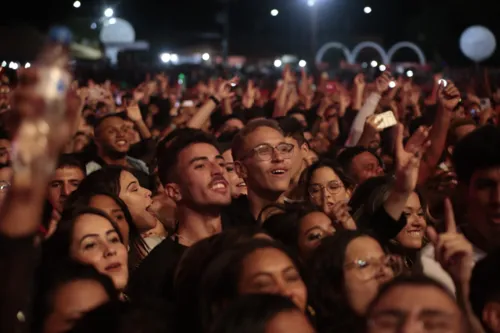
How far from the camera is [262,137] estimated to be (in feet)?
18.4

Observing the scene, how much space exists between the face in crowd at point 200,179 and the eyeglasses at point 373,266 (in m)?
1.42

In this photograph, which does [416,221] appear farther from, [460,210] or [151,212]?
[151,212]

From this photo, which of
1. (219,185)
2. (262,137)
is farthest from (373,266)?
(262,137)

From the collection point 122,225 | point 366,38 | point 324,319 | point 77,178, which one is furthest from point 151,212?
point 366,38

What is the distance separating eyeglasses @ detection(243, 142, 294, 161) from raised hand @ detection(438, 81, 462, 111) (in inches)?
53.8

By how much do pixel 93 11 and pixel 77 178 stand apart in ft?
155

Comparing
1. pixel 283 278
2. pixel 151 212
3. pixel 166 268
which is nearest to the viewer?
pixel 283 278

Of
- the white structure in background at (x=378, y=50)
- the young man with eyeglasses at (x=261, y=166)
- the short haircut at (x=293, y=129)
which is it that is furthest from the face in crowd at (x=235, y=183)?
the white structure in background at (x=378, y=50)

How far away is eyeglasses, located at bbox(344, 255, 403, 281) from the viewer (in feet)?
12.0

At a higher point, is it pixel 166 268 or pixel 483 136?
pixel 483 136

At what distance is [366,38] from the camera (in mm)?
50156

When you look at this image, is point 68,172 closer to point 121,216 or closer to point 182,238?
point 121,216

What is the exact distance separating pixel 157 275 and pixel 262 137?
1597 mm

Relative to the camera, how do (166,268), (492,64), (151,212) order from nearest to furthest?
(166,268)
(151,212)
(492,64)
